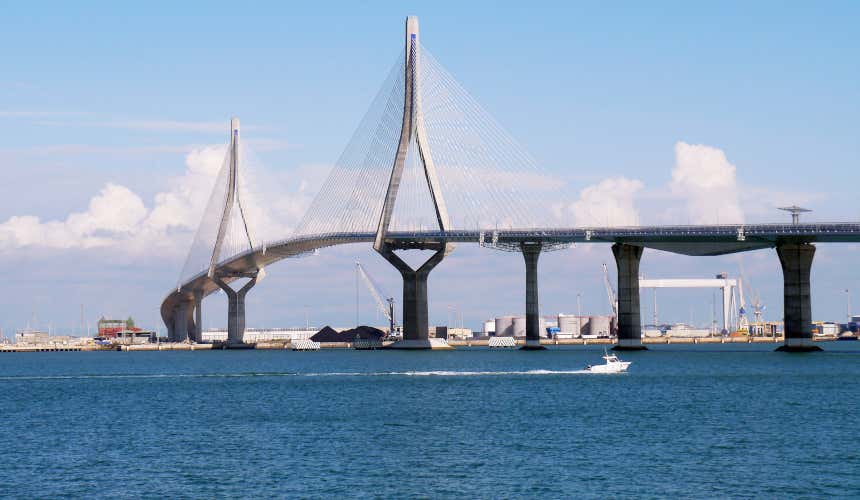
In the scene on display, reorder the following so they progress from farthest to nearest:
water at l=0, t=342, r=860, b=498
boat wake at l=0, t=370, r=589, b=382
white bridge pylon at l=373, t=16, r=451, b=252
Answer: white bridge pylon at l=373, t=16, r=451, b=252 < boat wake at l=0, t=370, r=589, b=382 < water at l=0, t=342, r=860, b=498

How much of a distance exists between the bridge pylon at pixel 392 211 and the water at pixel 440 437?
1914 inches

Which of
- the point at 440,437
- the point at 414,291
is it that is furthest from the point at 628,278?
the point at 440,437

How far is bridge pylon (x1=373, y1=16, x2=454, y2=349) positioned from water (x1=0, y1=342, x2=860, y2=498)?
160 feet

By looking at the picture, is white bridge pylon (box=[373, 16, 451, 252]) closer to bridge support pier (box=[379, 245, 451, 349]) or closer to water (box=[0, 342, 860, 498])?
bridge support pier (box=[379, 245, 451, 349])

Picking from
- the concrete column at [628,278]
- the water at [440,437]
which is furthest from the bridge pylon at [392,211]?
the water at [440,437]

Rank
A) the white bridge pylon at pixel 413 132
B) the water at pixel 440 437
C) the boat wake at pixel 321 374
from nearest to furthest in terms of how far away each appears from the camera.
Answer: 1. the water at pixel 440 437
2. the boat wake at pixel 321 374
3. the white bridge pylon at pixel 413 132

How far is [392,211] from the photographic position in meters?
158

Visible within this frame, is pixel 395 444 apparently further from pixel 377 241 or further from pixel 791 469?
pixel 377 241

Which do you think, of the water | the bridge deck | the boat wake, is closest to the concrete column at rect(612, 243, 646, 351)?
the bridge deck

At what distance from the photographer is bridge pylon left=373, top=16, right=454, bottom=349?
147625 mm

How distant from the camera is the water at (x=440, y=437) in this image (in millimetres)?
46906

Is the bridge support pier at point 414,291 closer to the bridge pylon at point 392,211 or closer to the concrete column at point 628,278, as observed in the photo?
the bridge pylon at point 392,211

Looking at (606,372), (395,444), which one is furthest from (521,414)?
(606,372)

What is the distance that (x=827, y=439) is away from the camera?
58.5 meters
